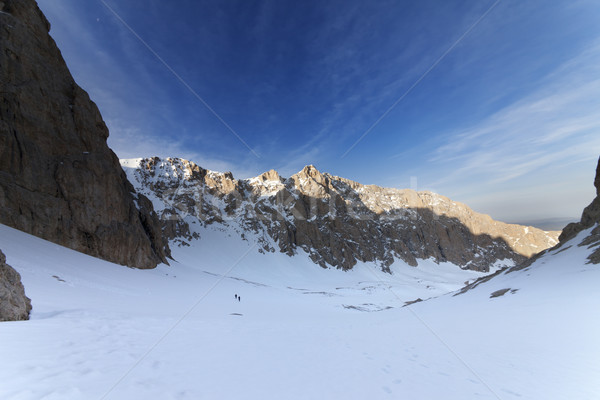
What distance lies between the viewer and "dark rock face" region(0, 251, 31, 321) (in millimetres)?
7305

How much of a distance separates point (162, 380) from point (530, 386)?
730 centimetres

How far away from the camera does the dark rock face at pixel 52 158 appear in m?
26.4

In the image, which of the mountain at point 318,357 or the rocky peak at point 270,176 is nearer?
the mountain at point 318,357

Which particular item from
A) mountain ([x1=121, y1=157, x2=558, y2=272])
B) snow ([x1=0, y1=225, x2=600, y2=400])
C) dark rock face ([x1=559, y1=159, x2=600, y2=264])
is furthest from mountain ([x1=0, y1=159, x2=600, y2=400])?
mountain ([x1=121, y1=157, x2=558, y2=272])

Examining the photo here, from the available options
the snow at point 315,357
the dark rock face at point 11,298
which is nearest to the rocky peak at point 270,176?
the snow at point 315,357

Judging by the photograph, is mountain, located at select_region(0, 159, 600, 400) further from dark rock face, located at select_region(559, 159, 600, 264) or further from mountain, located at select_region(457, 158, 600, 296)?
dark rock face, located at select_region(559, 159, 600, 264)

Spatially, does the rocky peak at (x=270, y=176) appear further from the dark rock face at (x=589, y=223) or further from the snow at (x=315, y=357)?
the snow at (x=315, y=357)

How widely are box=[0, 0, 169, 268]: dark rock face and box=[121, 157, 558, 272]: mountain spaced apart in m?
55.9

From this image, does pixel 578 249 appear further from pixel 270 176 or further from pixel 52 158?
pixel 270 176

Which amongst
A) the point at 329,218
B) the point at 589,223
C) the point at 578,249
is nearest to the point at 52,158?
the point at 578,249

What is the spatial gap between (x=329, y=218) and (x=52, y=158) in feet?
356

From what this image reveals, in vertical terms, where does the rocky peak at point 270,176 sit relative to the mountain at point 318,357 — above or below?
above

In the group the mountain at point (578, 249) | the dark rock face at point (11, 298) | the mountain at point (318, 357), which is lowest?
the mountain at point (318, 357)

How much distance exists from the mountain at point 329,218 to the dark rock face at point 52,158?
55885 millimetres
